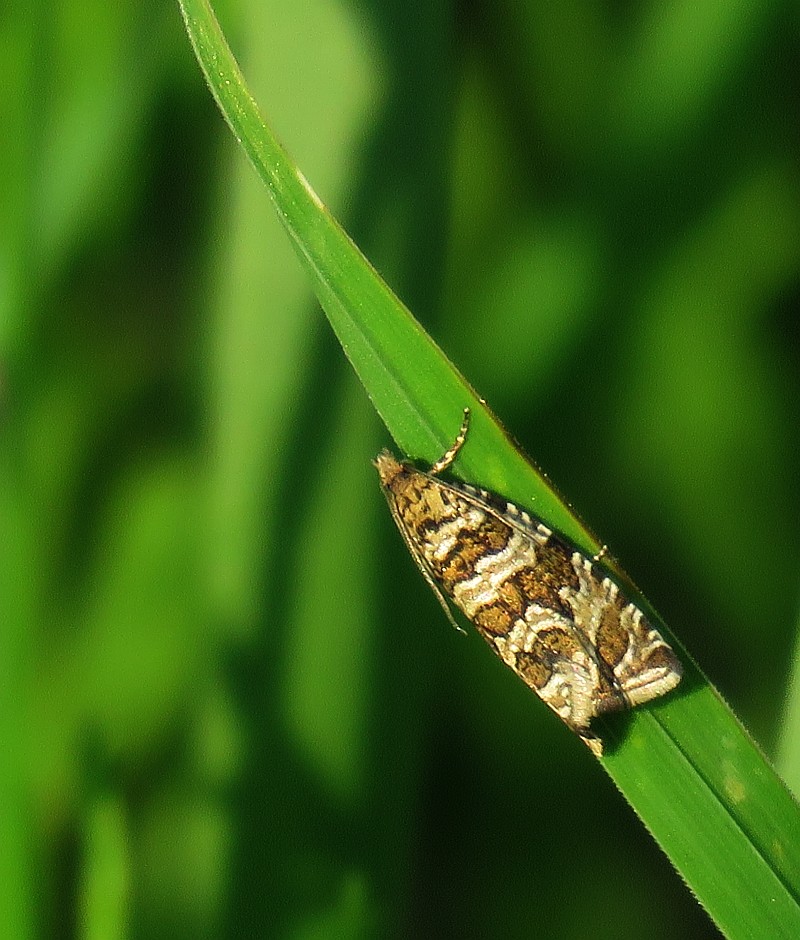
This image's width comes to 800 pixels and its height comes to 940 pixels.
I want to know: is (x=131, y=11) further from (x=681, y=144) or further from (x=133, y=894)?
(x=133, y=894)

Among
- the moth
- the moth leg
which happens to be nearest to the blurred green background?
the moth

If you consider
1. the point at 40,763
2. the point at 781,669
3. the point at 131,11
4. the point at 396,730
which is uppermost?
the point at 131,11

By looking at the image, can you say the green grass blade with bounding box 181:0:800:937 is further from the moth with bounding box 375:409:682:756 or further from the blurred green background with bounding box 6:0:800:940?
the blurred green background with bounding box 6:0:800:940

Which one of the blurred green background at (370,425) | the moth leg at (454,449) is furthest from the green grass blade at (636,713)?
the blurred green background at (370,425)

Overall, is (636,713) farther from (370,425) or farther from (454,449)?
(370,425)

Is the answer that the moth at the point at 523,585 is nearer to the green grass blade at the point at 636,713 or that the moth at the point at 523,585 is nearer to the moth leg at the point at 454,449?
the moth leg at the point at 454,449

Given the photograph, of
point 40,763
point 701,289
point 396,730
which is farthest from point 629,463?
point 40,763
